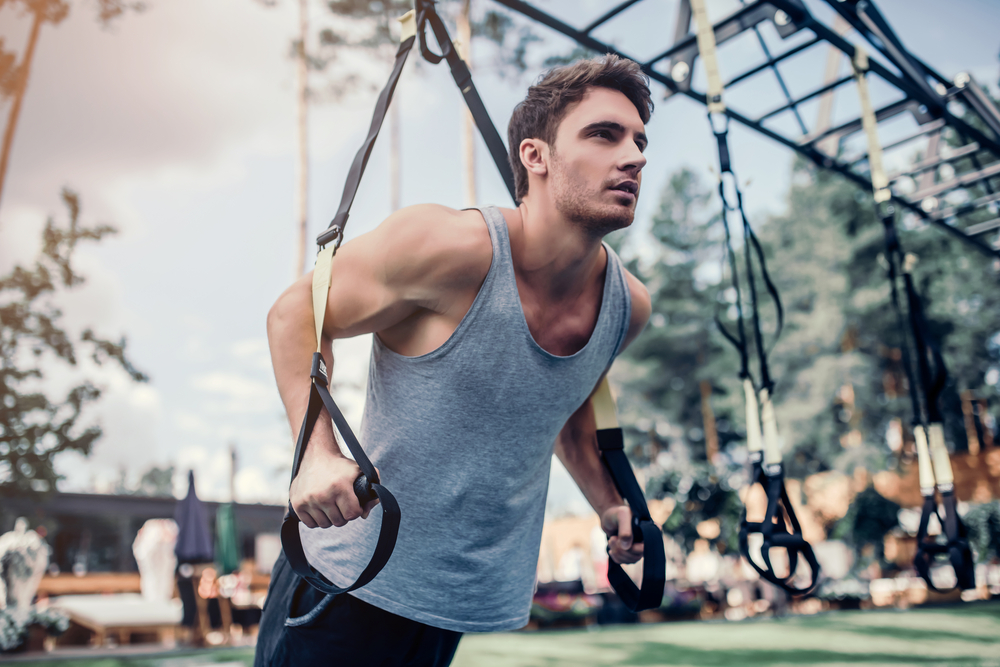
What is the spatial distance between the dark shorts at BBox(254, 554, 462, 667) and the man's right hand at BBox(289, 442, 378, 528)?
41cm

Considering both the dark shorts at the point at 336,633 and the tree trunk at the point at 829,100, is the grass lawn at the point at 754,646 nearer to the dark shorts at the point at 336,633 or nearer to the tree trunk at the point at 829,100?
the tree trunk at the point at 829,100

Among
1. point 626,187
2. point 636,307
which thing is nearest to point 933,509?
point 636,307

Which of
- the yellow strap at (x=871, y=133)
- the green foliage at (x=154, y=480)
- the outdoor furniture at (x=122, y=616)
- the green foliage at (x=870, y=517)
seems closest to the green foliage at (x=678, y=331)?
the green foliage at (x=870, y=517)

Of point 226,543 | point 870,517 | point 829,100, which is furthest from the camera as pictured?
point 870,517

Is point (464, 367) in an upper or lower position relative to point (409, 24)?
lower

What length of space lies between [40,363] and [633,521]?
1072 centimetres

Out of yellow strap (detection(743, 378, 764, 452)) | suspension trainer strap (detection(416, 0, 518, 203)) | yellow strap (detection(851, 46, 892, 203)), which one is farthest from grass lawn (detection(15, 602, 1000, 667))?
suspension trainer strap (detection(416, 0, 518, 203))

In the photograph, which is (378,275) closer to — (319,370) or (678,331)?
(319,370)

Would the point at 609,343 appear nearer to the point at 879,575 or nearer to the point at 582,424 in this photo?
the point at 582,424

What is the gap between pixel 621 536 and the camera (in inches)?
66.3

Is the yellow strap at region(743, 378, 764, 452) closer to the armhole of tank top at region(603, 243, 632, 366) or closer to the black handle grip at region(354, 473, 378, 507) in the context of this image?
the armhole of tank top at region(603, 243, 632, 366)

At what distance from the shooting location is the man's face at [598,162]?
1.42 meters

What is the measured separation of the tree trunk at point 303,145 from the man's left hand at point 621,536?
32.3 ft

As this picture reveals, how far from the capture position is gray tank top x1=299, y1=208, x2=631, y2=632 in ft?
4.51
